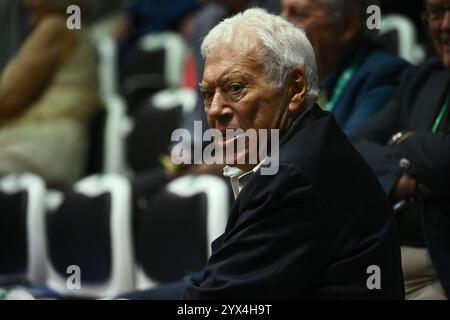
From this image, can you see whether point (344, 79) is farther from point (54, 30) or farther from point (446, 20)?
point (54, 30)

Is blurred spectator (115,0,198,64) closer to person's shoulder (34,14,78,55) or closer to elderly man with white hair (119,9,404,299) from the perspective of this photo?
person's shoulder (34,14,78,55)

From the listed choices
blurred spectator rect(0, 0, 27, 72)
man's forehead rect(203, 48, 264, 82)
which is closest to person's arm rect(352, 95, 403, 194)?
man's forehead rect(203, 48, 264, 82)

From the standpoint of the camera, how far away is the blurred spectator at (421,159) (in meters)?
2.43

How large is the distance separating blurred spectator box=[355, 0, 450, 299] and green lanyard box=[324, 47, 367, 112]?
187 millimetres

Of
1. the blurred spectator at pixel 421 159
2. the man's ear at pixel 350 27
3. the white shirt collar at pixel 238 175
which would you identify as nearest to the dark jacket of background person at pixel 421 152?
the blurred spectator at pixel 421 159

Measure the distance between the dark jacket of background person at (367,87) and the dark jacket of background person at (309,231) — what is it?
868 millimetres

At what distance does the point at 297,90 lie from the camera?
2.09 metres

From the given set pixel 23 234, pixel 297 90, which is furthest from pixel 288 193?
pixel 23 234

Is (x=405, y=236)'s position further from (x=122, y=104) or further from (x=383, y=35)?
(x=122, y=104)

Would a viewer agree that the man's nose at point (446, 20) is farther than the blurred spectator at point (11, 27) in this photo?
No

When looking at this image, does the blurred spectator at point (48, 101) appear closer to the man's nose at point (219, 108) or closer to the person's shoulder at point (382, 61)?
the person's shoulder at point (382, 61)

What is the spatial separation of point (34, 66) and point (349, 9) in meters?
1.49

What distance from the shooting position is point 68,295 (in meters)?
3.15
